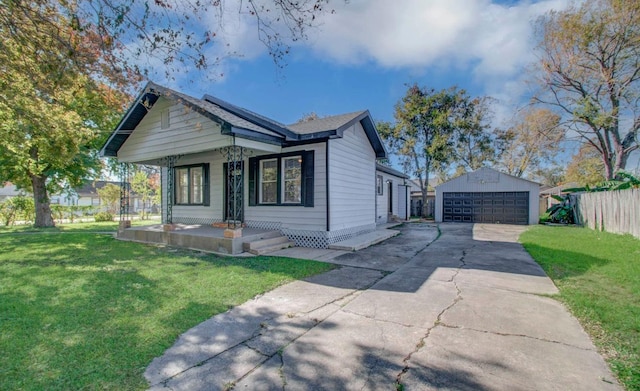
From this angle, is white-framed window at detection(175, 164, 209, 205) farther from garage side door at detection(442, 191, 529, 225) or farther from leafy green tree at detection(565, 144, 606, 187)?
leafy green tree at detection(565, 144, 606, 187)

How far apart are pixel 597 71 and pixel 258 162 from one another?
69.7 feet

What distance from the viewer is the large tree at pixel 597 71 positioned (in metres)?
16.1

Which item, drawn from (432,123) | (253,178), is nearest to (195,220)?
(253,178)

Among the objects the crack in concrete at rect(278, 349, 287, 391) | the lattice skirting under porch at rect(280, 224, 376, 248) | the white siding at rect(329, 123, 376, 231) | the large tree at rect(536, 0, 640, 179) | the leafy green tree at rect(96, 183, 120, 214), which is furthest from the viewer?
the leafy green tree at rect(96, 183, 120, 214)

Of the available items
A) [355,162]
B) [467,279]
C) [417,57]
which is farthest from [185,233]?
[417,57]

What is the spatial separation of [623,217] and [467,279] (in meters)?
9.22

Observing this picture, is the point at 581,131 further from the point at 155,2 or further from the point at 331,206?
the point at 155,2

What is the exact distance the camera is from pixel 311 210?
28.4 feet

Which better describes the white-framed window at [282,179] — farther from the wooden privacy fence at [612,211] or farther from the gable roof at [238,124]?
the wooden privacy fence at [612,211]

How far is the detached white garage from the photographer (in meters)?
16.3

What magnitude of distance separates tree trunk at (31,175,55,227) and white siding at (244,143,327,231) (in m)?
12.6

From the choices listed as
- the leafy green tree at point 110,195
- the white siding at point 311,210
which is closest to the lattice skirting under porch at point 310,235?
the white siding at point 311,210

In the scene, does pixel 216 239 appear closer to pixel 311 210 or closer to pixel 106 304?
pixel 311 210

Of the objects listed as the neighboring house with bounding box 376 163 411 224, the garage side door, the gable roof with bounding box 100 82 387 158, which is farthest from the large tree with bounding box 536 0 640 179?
the gable roof with bounding box 100 82 387 158
